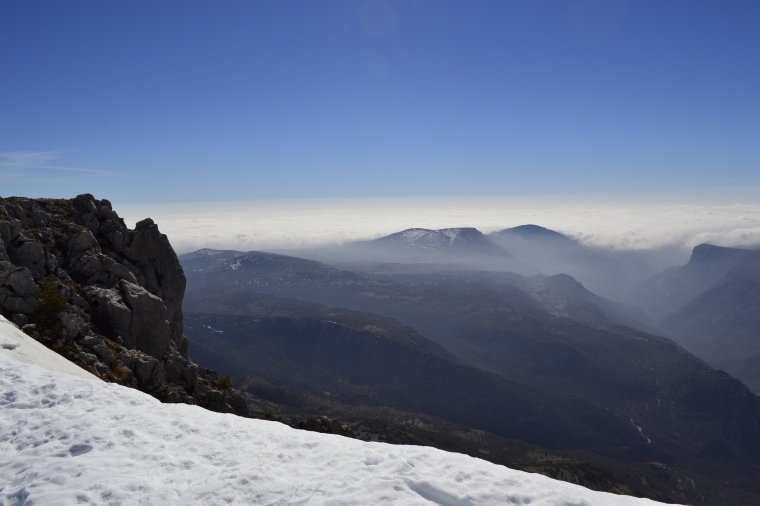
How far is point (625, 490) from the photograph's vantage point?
6560 inches

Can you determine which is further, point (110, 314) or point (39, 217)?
point (39, 217)

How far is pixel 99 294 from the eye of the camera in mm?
41562

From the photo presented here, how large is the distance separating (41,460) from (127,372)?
22007 mm

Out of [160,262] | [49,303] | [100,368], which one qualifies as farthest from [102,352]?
[160,262]

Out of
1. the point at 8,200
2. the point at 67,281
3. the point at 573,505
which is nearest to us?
the point at 573,505

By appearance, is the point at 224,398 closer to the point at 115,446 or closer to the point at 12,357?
the point at 12,357

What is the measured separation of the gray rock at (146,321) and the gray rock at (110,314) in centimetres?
116

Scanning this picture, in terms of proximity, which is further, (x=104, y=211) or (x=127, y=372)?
(x=104, y=211)

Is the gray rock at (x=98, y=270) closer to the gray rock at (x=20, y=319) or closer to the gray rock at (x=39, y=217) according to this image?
the gray rock at (x=39, y=217)

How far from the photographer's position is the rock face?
110ft

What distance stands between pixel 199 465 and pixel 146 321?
3381 centimetres

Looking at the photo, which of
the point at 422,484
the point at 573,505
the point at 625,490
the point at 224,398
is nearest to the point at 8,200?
the point at 224,398

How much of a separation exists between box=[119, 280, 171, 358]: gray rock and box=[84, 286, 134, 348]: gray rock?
116 cm

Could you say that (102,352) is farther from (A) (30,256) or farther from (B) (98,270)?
(B) (98,270)
